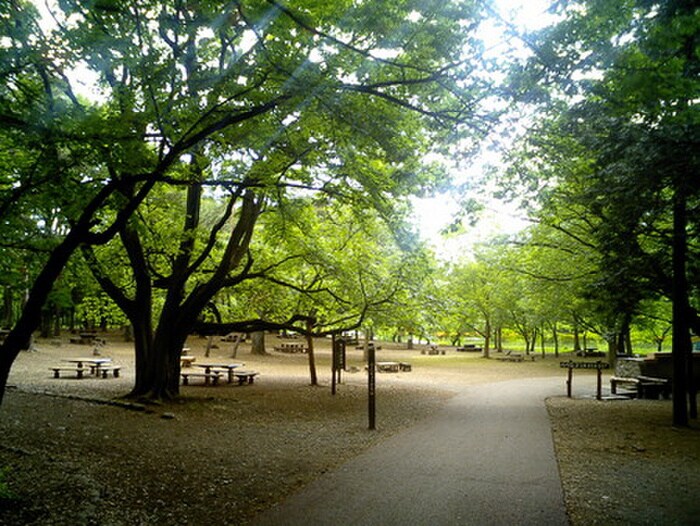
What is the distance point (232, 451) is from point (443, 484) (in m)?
3.57

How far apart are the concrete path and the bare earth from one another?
0.33 metres

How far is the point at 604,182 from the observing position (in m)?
9.28

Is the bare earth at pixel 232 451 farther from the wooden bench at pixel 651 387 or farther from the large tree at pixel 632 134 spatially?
the large tree at pixel 632 134

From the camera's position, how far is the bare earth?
500 centimetres

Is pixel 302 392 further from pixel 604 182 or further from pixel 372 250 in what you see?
pixel 604 182

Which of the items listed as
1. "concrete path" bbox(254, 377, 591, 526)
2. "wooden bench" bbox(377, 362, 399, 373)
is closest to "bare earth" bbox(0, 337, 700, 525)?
"concrete path" bbox(254, 377, 591, 526)

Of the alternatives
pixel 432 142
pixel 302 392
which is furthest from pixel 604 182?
pixel 302 392

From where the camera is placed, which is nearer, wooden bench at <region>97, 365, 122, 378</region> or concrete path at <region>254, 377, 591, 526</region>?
concrete path at <region>254, 377, 591, 526</region>

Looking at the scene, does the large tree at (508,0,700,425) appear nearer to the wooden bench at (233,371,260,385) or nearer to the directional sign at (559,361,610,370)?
the directional sign at (559,361,610,370)

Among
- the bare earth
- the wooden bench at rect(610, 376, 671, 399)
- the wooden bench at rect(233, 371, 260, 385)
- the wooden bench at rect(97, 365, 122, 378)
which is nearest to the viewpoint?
the bare earth

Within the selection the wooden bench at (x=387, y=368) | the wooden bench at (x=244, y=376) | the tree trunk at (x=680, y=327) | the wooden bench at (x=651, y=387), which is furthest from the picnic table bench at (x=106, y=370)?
the wooden bench at (x=651, y=387)

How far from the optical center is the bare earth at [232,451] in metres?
5.00

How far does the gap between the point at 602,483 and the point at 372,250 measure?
9.81 m

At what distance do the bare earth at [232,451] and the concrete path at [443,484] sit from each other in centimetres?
33
